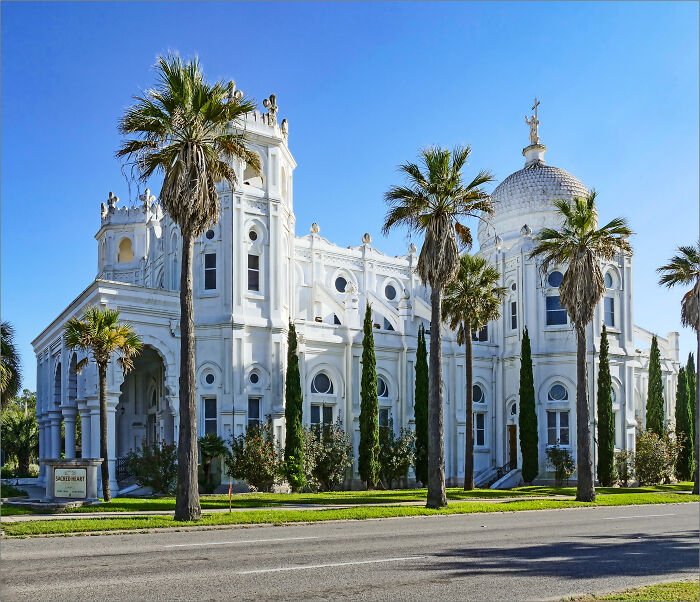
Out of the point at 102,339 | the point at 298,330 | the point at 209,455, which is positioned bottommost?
the point at 209,455

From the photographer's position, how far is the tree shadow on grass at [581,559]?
12734 millimetres

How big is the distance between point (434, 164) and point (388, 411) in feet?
61.6

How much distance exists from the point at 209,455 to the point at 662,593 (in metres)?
26.4

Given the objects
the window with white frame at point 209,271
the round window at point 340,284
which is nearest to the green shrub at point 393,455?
the window with white frame at point 209,271

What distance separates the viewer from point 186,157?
22031mm

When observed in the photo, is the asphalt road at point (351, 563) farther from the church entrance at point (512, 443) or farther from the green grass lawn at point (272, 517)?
the church entrance at point (512, 443)

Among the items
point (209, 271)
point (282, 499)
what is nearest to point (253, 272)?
point (209, 271)

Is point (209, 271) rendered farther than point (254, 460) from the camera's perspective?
Yes

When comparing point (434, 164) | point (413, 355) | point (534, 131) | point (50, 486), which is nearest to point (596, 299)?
point (434, 164)

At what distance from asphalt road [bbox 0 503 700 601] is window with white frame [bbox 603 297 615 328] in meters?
29.7

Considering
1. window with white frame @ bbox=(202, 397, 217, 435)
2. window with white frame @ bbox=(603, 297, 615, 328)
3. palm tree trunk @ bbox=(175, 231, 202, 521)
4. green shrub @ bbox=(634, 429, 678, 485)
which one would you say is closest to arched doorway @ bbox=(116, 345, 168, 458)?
window with white frame @ bbox=(202, 397, 217, 435)

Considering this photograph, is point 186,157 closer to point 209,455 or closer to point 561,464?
point 209,455

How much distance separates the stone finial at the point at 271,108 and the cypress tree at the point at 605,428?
19786 millimetres

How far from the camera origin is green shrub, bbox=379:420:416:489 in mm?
40406
